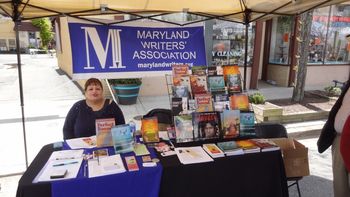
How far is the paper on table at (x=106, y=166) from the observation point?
1998 mm

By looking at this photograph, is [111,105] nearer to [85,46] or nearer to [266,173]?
[85,46]

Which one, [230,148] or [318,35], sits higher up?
[318,35]

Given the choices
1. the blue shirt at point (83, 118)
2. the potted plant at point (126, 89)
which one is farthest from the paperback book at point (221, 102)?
the potted plant at point (126, 89)

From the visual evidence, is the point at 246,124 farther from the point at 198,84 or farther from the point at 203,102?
the point at 198,84

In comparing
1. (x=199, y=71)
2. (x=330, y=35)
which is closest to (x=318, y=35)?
(x=330, y=35)

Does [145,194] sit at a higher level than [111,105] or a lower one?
lower

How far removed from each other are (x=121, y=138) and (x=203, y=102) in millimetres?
791

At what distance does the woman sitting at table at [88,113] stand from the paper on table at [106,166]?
811 millimetres

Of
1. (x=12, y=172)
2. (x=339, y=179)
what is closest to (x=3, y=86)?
(x=12, y=172)

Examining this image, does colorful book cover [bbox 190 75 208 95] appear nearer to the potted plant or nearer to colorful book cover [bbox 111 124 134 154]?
colorful book cover [bbox 111 124 134 154]

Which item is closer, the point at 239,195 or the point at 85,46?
the point at 239,195

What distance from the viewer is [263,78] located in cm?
1015

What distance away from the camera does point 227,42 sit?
828 cm

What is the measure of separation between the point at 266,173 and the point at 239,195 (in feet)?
0.99
